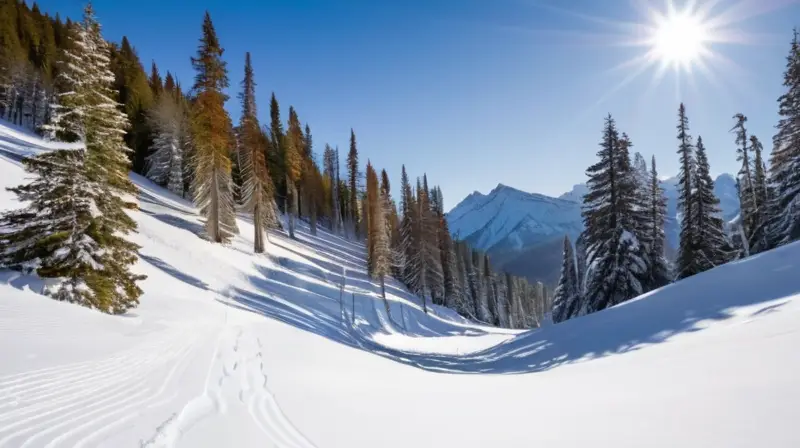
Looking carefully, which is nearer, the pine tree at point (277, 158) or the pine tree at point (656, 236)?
the pine tree at point (656, 236)

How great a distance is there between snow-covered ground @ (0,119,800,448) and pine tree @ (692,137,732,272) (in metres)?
13.0

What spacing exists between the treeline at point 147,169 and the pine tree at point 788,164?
1004 inches

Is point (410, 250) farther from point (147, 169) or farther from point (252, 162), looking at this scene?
point (147, 169)

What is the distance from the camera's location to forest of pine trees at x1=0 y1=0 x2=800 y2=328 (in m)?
11.8

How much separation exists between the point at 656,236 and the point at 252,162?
30063 millimetres

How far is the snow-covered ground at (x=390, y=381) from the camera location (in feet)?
13.7

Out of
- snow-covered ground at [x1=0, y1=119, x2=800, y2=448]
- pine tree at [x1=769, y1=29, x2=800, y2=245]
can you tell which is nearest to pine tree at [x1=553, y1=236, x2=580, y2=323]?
pine tree at [x1=769, y1=29, x2=800, y2=245]

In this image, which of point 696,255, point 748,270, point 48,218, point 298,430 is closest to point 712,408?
point 298,430

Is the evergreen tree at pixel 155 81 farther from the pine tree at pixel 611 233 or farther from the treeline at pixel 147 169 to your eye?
the pine tree at pixel 611 233

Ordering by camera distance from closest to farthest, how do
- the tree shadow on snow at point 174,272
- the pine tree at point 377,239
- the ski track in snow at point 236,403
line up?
the ski track in snow at point 236,403, the tree shadow on snow at point 174,272, the pine tree at point 377,239

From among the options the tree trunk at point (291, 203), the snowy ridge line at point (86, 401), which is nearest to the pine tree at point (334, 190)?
the tree trunk at point (291, 203)

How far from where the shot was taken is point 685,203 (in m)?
27.3

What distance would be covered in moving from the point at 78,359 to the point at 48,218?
6.79m

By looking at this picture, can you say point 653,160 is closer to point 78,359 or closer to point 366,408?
point 366,408
